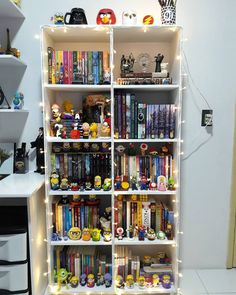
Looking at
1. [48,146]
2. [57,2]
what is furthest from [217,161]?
[57,2]

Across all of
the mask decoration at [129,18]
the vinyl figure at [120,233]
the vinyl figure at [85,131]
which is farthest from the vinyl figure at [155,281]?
the mask decoration at [129,18]

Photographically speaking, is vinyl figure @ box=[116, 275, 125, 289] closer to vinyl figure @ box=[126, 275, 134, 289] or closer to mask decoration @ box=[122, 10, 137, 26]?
vinyl figure @ box=[126, 275, 134, 289]

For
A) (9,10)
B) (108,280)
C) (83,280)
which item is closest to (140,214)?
(108,280)

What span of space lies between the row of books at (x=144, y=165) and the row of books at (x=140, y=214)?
0.19 m

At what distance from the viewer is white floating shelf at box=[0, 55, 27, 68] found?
1.66 meters

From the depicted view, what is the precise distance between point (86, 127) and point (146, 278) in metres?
1.11

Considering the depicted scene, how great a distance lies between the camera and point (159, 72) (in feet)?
5.92

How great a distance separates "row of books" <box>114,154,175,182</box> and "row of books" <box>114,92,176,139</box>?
0.15m

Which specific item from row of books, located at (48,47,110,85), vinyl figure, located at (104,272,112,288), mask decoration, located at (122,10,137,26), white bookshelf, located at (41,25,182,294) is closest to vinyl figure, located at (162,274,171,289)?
white bookshelf, located at (41,25,182,294)

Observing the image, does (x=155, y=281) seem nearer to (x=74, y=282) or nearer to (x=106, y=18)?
(x=74, y=282)

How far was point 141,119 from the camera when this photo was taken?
1.77 metres

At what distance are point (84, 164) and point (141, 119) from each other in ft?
1.59

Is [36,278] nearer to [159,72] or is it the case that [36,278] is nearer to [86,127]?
[86,127]

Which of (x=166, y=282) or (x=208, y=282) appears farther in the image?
(x=208, y=282)
